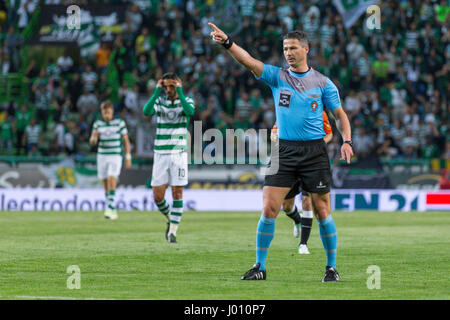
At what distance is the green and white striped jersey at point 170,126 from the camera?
14383mm

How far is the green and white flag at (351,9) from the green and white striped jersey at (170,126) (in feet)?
51.0

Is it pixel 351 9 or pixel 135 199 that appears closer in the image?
pixel 135 199

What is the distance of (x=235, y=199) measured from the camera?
24375 millimetres

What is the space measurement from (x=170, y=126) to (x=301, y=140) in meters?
5.29

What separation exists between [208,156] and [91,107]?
458 cm

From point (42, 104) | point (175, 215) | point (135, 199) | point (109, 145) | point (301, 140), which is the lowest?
point (135, 199)

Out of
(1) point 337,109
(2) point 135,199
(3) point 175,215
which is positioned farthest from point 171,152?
(2) point 135,199

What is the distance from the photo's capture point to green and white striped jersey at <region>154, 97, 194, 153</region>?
14383mm

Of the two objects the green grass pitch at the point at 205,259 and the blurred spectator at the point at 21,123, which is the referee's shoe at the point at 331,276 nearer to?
the green grass pitch at the point at 205,259

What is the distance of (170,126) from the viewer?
14.5m

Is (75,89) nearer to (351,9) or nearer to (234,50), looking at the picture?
(351,9)

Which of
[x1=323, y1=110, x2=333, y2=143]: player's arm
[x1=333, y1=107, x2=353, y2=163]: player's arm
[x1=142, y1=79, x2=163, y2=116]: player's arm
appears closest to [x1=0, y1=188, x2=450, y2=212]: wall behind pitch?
[x1=142, y1=79, x2=163, y2=116]: player's arm

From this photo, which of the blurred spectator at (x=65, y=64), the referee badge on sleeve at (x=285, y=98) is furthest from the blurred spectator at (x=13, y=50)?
the referee badge on sleeve at (x=285, y=98)

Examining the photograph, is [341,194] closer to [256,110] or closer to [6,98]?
[256,110]
